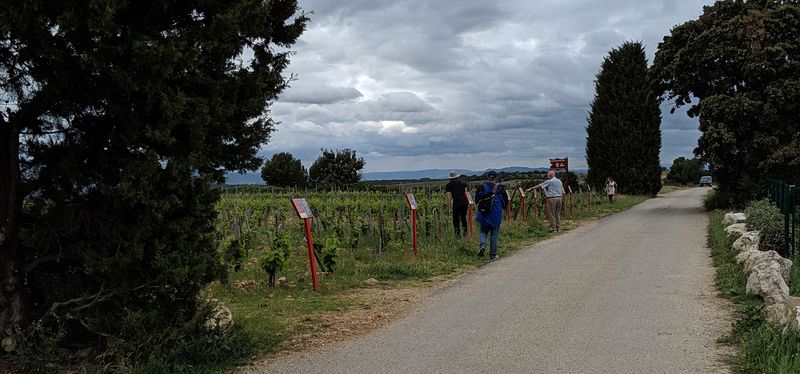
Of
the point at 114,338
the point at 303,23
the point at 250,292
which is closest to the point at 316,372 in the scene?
the point at 114,338

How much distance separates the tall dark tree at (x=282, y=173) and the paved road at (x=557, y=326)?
56.8m

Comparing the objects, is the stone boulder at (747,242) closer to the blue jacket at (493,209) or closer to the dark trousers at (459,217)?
the blue jacket at (493,209)

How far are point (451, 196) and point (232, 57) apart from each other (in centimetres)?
1109

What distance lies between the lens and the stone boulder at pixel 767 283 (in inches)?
280

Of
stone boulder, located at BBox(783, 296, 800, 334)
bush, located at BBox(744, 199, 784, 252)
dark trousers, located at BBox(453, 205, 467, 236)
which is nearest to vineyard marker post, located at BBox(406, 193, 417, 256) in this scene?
dark trousers, located at BBox(453, 205, 467, 236)

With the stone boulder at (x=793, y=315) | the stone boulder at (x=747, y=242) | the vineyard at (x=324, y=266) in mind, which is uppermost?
the stone boulder at (x=747, y=242)

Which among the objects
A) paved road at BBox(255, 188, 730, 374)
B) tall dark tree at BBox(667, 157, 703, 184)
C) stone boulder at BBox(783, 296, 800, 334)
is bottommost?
paved road at BBox(255, 188, 730, 374)

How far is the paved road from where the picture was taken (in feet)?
17.6

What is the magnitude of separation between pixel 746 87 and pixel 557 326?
65.1ft

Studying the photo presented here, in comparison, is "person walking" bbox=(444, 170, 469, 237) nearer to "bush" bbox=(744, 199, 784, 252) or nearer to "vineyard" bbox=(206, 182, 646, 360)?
"vineyard" bbox=(206, 182, 646, 360)

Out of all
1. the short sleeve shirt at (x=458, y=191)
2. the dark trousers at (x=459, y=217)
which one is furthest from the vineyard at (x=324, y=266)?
the short sleeve shirt at (x=458, y=191)

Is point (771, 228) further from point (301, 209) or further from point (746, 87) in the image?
point (746, 87)

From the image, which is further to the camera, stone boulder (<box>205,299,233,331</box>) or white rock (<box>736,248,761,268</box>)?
white rock (<box>736,248,761,268</box>)

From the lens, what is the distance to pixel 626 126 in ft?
135
